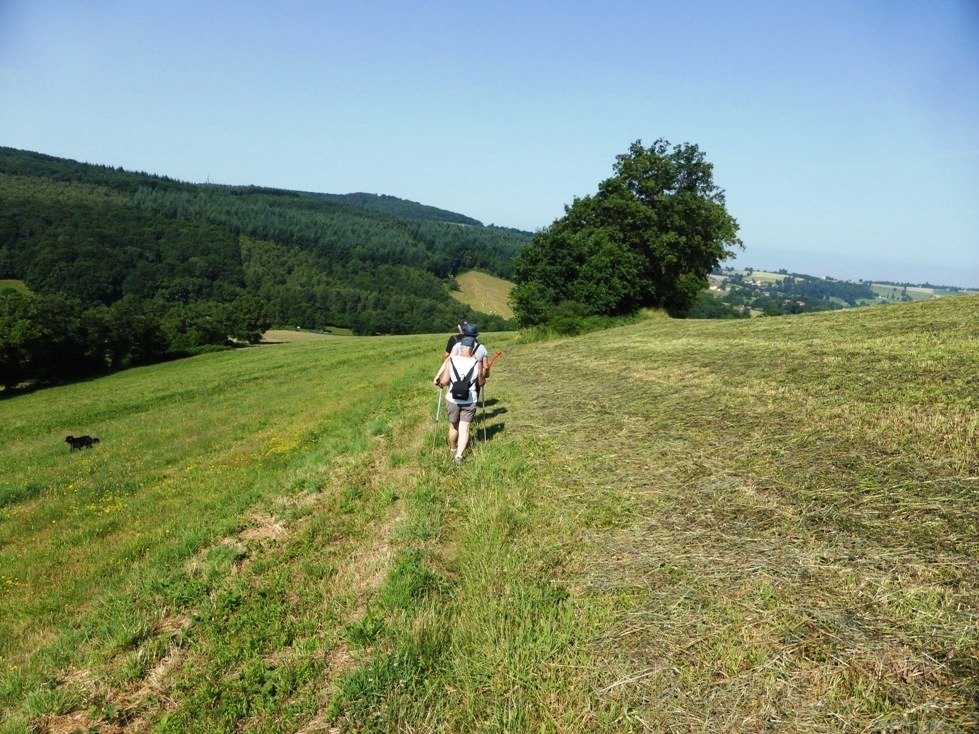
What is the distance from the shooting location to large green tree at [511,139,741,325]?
37.9 m

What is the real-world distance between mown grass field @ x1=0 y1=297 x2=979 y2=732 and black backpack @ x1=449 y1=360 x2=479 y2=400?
130 centimetres

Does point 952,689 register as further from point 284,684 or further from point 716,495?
point 284,684

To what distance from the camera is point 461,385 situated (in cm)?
958

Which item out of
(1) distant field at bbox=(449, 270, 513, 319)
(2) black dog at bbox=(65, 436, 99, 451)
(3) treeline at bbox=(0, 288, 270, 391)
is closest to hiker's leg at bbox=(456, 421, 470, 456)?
(2) black dog at bbox=(65, 436, 99, 451)

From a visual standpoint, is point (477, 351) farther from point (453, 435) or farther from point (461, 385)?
point (453, 435)

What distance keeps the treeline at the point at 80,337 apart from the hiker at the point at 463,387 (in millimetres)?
61688

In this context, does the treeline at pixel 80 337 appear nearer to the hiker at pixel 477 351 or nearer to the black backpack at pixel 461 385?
the hiker at pixel 477 351

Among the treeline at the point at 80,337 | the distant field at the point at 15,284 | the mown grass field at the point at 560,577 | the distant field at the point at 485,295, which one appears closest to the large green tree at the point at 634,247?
the mown grass field at the point at 560,577

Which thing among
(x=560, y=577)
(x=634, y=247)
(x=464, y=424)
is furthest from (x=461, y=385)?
(x=634, y=247)

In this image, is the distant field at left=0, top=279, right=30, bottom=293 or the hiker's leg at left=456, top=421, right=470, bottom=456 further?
the distant field at left=0, top=279, right=30, bottom=293

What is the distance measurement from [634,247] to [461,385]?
35209 mm

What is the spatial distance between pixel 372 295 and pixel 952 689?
16344 cm

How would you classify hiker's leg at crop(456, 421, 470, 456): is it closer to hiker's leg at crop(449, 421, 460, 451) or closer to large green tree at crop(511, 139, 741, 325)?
hiker's leg at crop(449, 421, 460, 451)

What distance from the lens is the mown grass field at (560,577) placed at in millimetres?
3822
